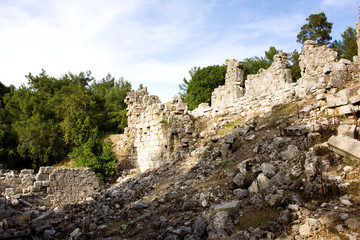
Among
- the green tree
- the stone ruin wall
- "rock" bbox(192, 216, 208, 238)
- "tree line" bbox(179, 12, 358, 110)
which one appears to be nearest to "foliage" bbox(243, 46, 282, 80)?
"tree line" bbox(179, 12, 358, 110)

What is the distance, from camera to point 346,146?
4.54 m

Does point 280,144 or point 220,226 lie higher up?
point 280,144

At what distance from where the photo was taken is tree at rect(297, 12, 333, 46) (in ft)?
103

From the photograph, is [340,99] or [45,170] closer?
[340,99]

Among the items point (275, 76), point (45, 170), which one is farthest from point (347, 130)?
point (45, 170)

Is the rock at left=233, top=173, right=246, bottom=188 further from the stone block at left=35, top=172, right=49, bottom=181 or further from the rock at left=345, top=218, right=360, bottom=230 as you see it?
the stone block at left=35, top=172, right=49, bottom=181

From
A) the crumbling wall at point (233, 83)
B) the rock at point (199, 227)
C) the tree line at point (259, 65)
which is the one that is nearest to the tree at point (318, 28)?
the tree line at point (259, 65)

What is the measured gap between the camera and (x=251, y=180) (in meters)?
5.27

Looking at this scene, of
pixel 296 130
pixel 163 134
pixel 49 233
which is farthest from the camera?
pixel 163 134

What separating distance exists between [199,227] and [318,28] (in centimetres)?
3380

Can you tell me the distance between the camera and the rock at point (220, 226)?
3965mm

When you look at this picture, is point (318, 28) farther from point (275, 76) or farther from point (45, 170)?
point (45, 170)

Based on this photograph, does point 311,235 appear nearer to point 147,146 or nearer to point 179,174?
point 179,174

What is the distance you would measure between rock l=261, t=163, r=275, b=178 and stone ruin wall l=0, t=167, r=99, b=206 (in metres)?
7.61
